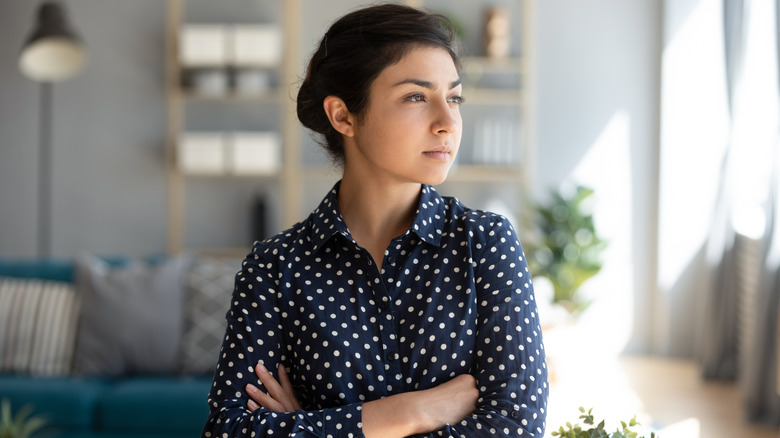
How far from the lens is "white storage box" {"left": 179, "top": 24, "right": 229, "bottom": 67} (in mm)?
5875

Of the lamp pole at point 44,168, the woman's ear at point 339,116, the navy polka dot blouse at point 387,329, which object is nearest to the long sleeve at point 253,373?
the navy polka dot blouse at point 387,329

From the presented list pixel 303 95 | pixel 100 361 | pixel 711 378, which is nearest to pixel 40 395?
pixel 100 361

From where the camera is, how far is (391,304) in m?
1.47

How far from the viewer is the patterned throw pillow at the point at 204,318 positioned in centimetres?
379

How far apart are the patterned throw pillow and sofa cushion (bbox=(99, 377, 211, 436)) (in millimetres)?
187

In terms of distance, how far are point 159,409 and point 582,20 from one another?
415cm

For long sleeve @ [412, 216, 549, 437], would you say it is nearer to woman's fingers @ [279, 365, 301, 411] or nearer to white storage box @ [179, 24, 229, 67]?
woman's fingers @ [279, 365, 301, 411]

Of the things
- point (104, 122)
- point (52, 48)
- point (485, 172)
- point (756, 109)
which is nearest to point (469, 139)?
point (485, 172)

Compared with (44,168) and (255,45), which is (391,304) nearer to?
(255,45)

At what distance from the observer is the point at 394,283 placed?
4.91 ft

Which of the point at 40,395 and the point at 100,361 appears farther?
the point at 100,361

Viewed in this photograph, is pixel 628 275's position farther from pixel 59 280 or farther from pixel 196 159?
pixel 59 280

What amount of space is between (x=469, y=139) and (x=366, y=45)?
475 centimetres

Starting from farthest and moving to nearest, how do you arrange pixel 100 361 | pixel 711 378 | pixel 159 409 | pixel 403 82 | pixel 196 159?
pixel 196 159, pixel 711 378, pixel 100 361, pixel 159 409, pixel 403 82
